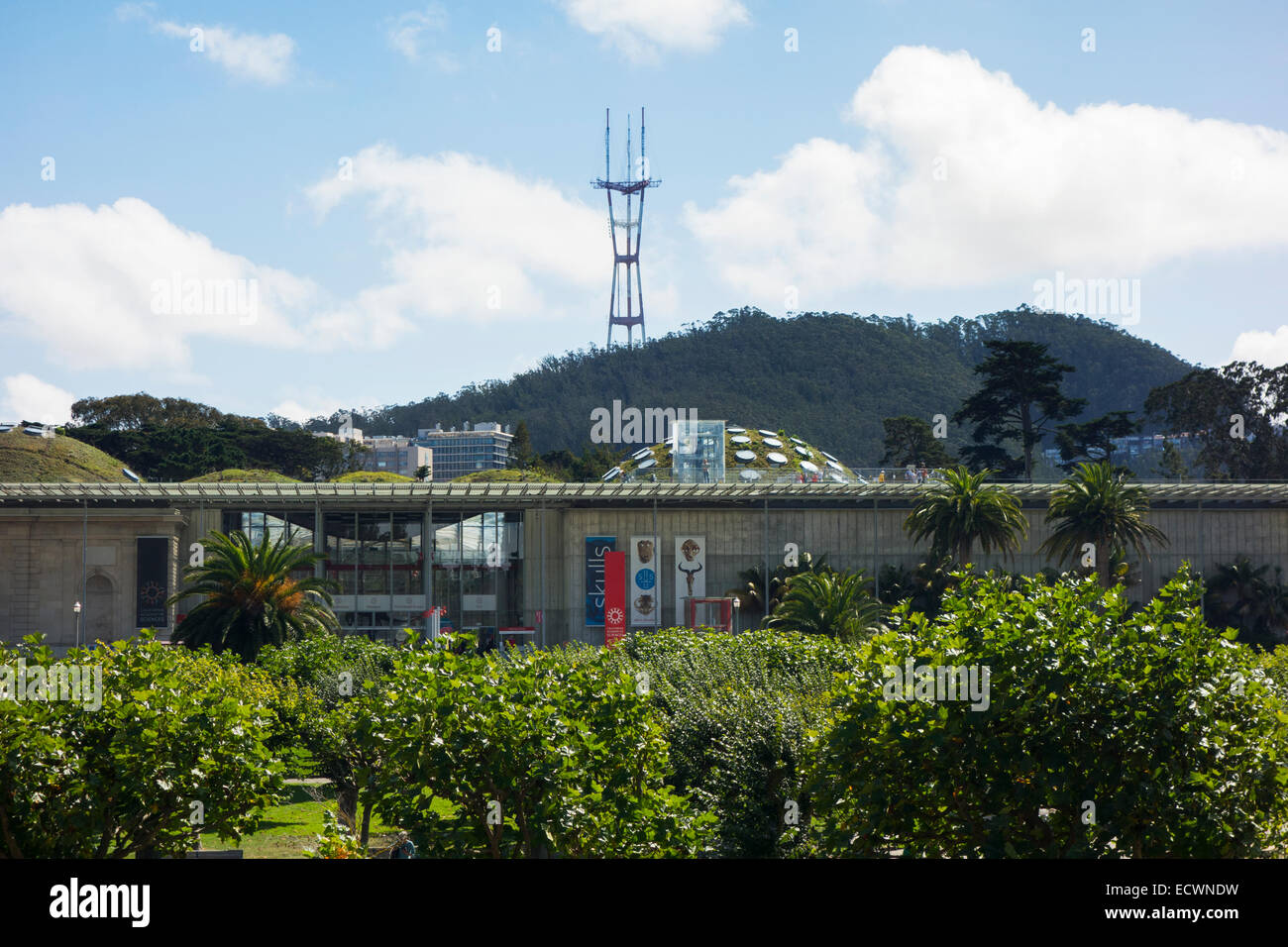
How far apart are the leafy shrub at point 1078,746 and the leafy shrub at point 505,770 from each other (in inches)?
112

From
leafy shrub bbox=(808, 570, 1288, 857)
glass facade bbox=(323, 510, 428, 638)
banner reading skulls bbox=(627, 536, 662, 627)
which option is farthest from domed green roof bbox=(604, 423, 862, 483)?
leafy shrub bbox=(808, 570, 1288, 857)

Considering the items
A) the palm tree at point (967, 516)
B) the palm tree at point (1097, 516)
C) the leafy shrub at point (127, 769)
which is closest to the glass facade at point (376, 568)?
the palm tree at point (967, 516)

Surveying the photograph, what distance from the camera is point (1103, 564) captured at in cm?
5225

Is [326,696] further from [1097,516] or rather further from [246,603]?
[1097,516]

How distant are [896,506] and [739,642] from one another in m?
32.1

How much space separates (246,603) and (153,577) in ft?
75.1

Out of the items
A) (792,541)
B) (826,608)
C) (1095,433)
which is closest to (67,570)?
(792,541)

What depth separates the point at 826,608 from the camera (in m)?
42.9

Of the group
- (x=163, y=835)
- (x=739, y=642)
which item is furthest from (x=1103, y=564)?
(x=163, y=835)

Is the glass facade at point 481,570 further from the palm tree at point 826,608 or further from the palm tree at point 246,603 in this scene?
the palm tree at point 246,603

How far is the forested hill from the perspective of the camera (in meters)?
142

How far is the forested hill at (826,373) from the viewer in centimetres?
14175
